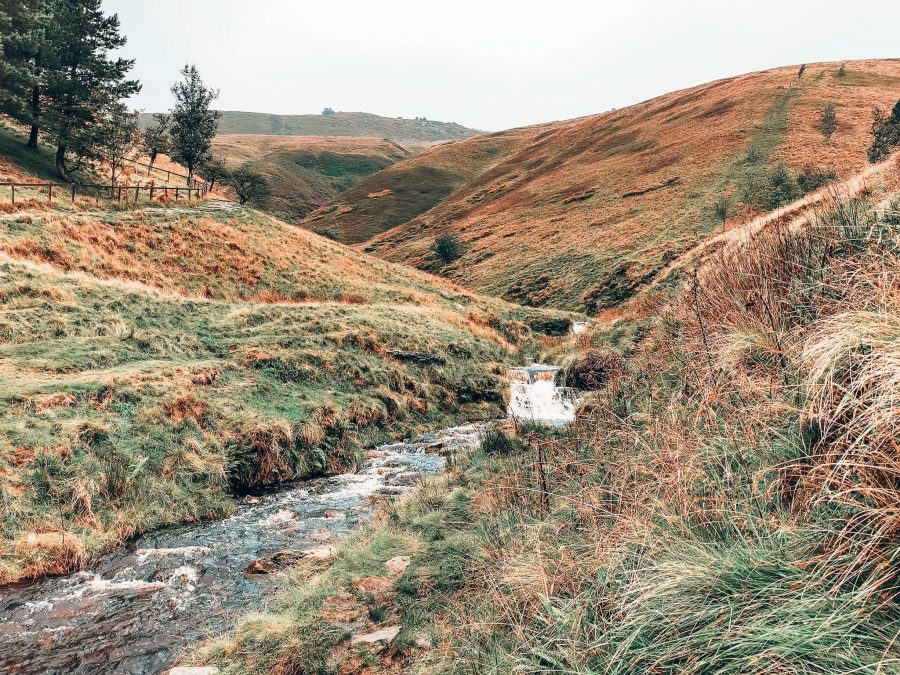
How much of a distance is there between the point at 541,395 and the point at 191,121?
5449 cm

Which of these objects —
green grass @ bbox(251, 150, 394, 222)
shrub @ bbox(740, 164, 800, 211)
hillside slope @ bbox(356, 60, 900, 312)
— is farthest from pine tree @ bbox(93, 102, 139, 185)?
green grass @ bbox(251, 150, 394, 222)

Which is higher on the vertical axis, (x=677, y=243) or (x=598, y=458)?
(x=677, y=243)

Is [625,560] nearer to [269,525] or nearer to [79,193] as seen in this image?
[269,525]

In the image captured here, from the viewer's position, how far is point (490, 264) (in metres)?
58.5

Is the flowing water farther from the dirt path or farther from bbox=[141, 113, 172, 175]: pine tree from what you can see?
bbox=[141, 113, 172, 175]: pine tree

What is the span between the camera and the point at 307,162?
154 metres

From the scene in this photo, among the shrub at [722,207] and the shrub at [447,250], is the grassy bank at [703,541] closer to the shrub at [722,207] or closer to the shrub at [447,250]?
the shrub at [722,207]

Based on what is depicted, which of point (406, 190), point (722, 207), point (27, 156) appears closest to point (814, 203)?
point (722, 207)

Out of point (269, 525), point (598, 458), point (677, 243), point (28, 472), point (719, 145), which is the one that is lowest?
point (269, 525)

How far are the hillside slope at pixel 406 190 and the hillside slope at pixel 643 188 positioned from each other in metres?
13.4

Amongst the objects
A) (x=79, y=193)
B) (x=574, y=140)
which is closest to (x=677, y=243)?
(x=79, y=193)

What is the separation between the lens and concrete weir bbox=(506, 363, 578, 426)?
18812mm

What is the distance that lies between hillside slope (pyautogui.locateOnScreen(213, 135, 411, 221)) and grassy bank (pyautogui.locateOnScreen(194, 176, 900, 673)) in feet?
382

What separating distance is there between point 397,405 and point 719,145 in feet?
183
